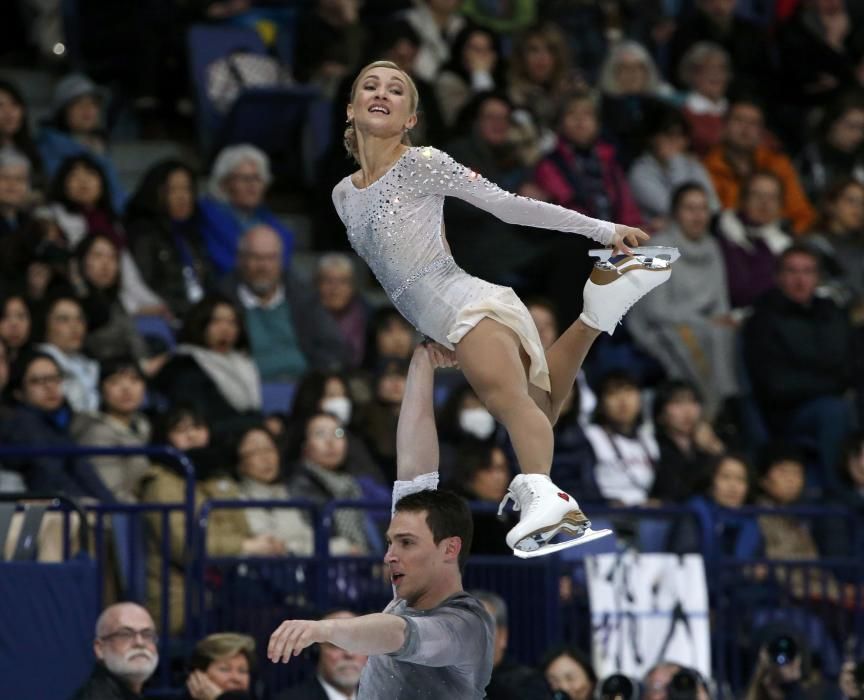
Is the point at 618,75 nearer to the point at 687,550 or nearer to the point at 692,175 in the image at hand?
the point at 692,175

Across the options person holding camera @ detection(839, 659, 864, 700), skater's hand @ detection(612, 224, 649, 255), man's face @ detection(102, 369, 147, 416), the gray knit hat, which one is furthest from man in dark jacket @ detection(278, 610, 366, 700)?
the gray knit hat

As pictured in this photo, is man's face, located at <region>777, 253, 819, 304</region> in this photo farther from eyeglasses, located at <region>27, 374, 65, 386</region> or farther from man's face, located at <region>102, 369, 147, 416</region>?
eyeglasses, located at <region>27, 374, 65, 386</region>

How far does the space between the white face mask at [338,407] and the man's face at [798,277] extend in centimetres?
327

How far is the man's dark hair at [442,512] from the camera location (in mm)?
5930

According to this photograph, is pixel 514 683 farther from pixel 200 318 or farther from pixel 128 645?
pixel 200 318

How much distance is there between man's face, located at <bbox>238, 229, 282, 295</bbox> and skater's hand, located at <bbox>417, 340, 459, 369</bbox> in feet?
15.8

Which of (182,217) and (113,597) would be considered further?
(182,217)

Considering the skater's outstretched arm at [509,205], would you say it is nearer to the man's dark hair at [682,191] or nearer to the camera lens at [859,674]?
the camera lens at [859,674]

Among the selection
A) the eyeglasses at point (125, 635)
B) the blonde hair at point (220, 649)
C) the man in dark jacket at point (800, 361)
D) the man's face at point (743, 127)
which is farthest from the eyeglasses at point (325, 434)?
the man's face at point (743, 127)

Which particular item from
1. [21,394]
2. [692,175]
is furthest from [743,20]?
[21,394]

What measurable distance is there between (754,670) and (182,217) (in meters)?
4.19

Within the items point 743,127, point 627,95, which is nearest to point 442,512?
point 627,95

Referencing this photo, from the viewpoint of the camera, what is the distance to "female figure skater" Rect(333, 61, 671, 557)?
238 inches

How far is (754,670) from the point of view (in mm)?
9453
